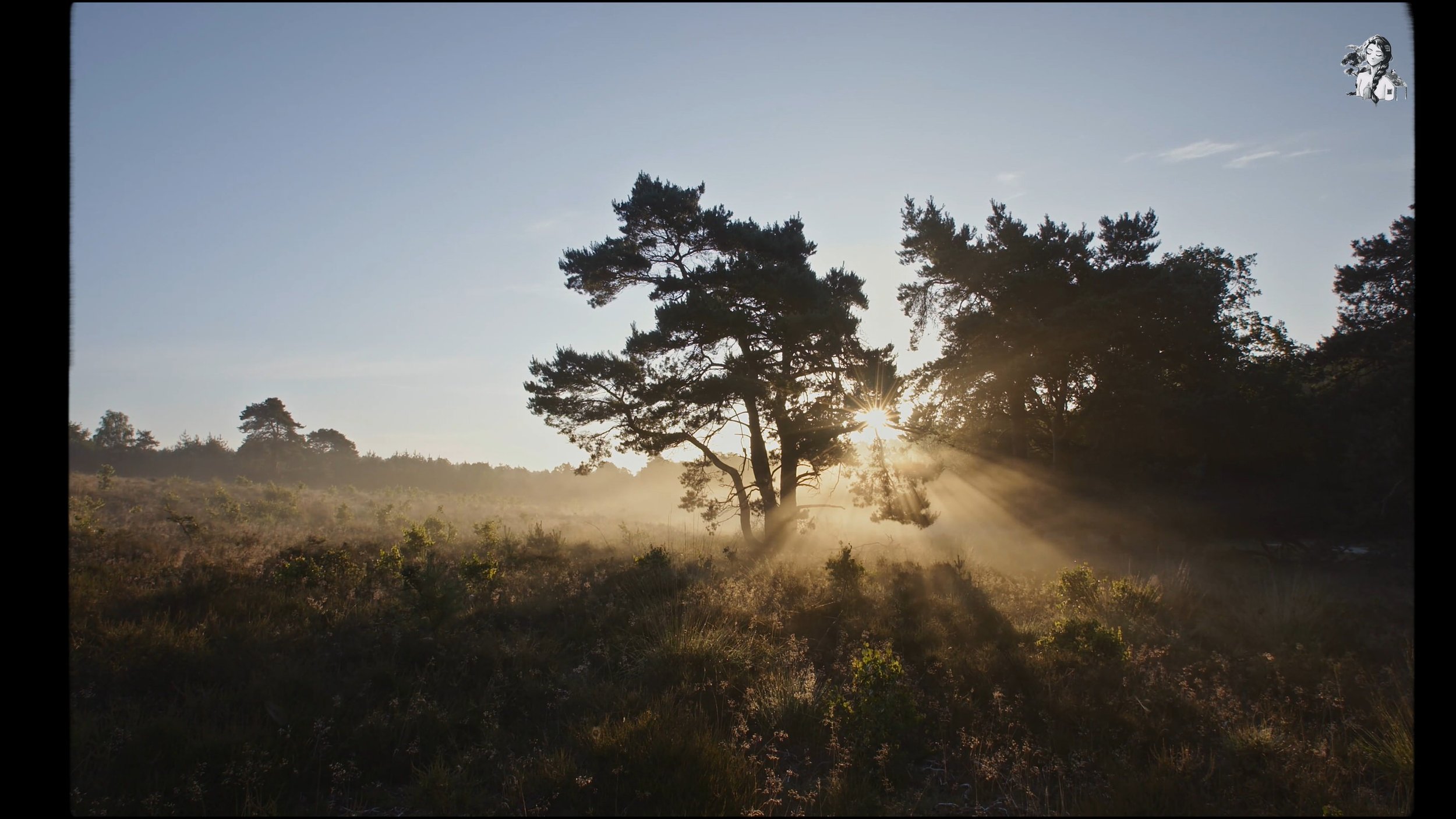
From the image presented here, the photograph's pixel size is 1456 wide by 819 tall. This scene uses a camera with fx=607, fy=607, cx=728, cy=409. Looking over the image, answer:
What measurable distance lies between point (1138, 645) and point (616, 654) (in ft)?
22.2

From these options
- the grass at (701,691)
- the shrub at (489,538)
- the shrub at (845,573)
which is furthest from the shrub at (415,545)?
the shrub at (845,573)

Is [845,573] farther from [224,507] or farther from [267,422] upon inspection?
[267,422]

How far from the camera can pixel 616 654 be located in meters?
7.46

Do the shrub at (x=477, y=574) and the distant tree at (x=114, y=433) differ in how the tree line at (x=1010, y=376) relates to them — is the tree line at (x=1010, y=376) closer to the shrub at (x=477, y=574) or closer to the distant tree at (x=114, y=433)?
the shrub at (x=477, y=574)

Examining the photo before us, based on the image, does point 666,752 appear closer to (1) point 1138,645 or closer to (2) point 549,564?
(1) point 1138,645

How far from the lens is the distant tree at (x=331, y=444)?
4875 cm

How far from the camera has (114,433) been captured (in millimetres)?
46062

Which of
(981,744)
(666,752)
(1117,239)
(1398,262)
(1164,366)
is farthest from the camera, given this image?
(1117,239)

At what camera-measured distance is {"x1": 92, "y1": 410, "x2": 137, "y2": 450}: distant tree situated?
147 ft

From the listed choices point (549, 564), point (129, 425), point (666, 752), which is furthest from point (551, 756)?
point (129, 425)

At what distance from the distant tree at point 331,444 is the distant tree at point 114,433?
11.8 m

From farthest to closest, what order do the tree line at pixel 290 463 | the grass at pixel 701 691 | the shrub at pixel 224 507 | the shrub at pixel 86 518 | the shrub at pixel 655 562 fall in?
the tree line at pixel 290 463 < the shrub at pixel 224 507 < the shrub at pixel 655 562 < the shrub at pixel 86 518 < the grass at pixel 701 691

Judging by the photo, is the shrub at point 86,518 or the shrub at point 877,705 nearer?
the shrub at point 877,705

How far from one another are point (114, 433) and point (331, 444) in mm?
14386
